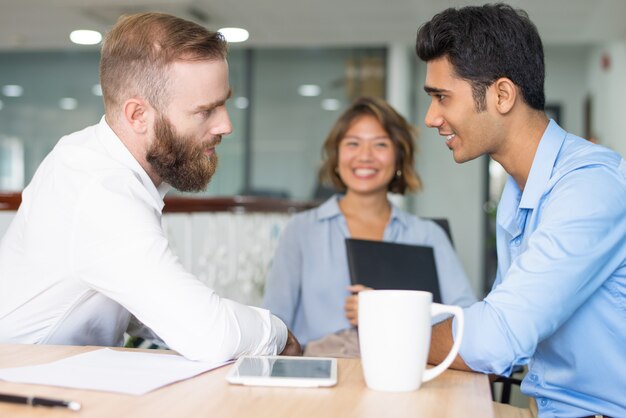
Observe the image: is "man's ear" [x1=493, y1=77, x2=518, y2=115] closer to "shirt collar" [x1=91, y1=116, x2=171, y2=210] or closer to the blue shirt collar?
the blue shirt collar

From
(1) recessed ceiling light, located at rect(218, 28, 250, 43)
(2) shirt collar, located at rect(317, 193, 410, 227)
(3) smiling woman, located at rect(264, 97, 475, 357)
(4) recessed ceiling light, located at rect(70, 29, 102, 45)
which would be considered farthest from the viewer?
(4) recessed ceiling light, located at rect(70, 29, 102, 45)

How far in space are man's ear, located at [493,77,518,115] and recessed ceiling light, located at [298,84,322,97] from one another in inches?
250

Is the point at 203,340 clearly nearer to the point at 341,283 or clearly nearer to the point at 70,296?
the point at 70,296

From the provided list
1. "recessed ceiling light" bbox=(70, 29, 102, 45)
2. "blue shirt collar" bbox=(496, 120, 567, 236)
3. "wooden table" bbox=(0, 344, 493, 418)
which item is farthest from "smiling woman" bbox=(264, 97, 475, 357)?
"recessed ceiling light" bbox=(70, 29, 102, 45)

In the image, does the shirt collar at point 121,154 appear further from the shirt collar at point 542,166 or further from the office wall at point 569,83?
the office wall at point 569,83

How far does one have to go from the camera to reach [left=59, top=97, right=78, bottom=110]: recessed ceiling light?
7836 mm

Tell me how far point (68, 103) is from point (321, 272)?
6.25m

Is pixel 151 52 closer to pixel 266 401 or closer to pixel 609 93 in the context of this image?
pixel 266 401

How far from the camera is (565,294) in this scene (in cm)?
118

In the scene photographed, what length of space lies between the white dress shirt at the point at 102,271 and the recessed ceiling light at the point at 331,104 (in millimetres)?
6311

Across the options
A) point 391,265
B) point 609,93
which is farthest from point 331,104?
point 391,265

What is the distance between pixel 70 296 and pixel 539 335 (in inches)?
31.8

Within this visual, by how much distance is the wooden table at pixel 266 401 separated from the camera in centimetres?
85

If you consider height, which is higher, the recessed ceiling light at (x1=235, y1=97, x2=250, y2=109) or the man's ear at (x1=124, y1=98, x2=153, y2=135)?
the recessed ceiling light at (x1=235, y1=97, x2=250, y2=109)
